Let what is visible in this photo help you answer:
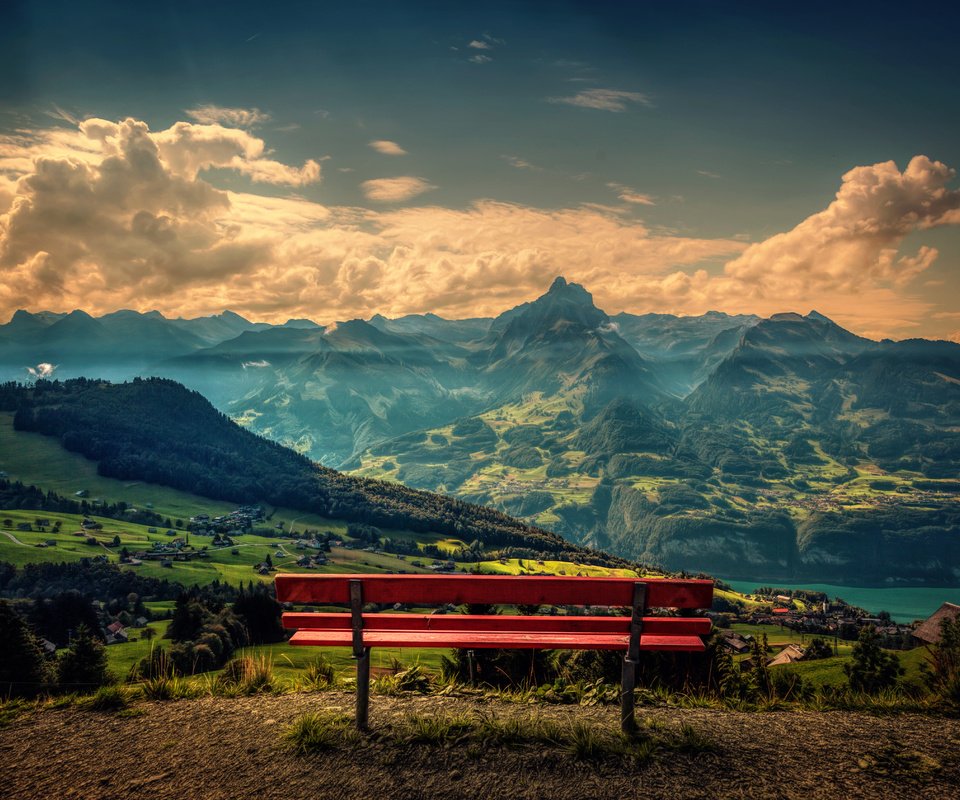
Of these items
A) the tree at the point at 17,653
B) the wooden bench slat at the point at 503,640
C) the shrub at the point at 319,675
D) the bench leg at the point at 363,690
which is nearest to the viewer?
the wooden bench slat at the point at 503,640

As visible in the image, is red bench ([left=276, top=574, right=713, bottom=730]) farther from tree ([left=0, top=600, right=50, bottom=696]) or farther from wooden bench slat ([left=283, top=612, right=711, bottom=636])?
tree ([left=0, top=600, right=50, bottom=696])

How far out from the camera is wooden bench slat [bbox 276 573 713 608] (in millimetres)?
7711

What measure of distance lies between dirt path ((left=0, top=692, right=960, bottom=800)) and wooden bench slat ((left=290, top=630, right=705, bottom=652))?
1079mm

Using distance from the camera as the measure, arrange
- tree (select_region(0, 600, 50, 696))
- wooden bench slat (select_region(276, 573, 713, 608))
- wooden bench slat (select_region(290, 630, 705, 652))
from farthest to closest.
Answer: tree (select_region(0, 600, 50, 696)), wooden bench slat (select_region(290, 630, 705, 652)), wooden bench slat (select_region(276, 573, 713, 608))

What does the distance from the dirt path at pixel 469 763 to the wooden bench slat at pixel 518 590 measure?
5.62 ft

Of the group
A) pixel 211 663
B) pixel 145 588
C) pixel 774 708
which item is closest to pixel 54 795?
pixel 774 708

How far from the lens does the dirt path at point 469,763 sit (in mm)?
7012

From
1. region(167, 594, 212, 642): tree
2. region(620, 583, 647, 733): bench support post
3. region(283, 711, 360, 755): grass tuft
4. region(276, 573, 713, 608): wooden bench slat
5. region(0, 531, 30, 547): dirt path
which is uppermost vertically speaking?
region(276, 573, 713, 608): wooden bench slat

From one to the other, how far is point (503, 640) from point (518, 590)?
0.93 m

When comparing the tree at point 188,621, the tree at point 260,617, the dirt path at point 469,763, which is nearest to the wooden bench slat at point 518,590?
the dirt path at point 469,763

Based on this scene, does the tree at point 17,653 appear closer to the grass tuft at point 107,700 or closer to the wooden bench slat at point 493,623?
the grass tuft at point 107,700

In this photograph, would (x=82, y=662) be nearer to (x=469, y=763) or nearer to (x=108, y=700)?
(x=108, y=700)

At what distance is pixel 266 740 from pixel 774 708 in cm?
700

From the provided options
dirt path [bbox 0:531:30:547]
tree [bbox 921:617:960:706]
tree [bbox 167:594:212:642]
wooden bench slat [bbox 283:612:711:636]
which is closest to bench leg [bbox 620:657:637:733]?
wooden bench slat [bbox 283:612:711:636]
